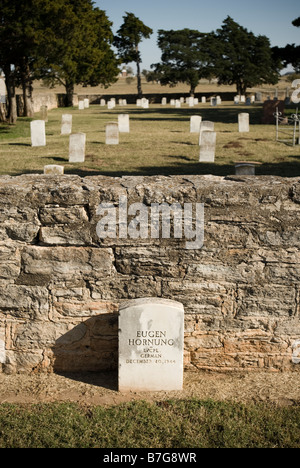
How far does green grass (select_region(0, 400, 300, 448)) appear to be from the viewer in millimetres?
3521

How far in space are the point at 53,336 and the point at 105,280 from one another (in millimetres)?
720

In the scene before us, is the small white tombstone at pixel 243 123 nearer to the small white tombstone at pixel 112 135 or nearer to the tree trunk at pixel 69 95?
the small white tombstone at pixel 112 135

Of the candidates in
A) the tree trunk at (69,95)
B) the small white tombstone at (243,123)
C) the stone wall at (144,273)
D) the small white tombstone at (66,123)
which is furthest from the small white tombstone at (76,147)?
the tree trunk at (69,95)

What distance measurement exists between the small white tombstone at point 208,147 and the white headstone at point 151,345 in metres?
11.3

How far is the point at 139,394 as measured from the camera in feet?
13.9

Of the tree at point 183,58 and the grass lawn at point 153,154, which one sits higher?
the tree at point 183,58

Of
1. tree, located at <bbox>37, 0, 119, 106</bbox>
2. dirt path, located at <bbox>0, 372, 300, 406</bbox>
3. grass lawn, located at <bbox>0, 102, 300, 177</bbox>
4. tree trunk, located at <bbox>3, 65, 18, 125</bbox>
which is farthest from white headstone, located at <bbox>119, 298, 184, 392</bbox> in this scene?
tree trunk, located at <bbox>3, 65, 18, 125</bbox>

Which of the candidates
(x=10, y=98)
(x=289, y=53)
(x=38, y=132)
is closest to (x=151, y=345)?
(x=38, y=132)

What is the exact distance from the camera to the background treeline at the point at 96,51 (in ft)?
85.6

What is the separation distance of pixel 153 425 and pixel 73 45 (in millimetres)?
32797

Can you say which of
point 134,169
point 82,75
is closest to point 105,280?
point 134,169

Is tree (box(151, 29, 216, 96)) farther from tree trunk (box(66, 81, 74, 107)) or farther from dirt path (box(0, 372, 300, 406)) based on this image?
dirt path (box(0, 372, 300, 406))

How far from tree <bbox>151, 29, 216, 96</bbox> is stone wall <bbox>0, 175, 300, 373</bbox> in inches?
2300
